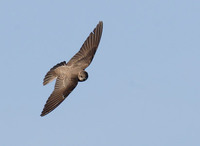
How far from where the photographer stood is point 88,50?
20422 mm

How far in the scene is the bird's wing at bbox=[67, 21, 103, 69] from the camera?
1998 cm

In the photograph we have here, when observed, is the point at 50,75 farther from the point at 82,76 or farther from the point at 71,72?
the point at 82,76

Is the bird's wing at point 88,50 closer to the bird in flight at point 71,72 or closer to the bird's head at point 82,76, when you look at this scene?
the bird in flight at point 71,72

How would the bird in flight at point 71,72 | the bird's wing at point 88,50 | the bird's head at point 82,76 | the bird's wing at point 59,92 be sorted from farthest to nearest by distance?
the bird's wing at point 88,50 < the bird's head at point 82,76 < the bird in flight at point 71,72 < the bird's wing at point 59,92

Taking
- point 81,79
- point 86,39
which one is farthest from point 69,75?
point 86,39

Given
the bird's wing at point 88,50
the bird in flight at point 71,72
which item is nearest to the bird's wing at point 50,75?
the bird in flight at point 71,72

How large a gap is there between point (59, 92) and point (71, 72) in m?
1.07

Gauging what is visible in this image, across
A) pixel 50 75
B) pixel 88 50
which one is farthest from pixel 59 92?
pixel 88 50

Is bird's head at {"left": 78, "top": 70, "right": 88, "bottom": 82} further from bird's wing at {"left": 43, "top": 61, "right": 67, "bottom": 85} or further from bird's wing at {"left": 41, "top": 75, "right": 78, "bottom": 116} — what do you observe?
bird's wing at {"left": 43, "top": 61, "right": 67, "bottom": 85}

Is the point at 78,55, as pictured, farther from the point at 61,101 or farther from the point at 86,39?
the point at 61,101

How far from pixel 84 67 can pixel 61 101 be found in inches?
77.5

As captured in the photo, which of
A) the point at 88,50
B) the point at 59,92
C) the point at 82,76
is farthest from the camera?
the point at 88,50

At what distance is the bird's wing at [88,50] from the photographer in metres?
20.0

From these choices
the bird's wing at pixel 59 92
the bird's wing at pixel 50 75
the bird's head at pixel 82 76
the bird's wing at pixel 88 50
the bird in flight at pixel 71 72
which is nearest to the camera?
the bird's wing at pixel 59 92
